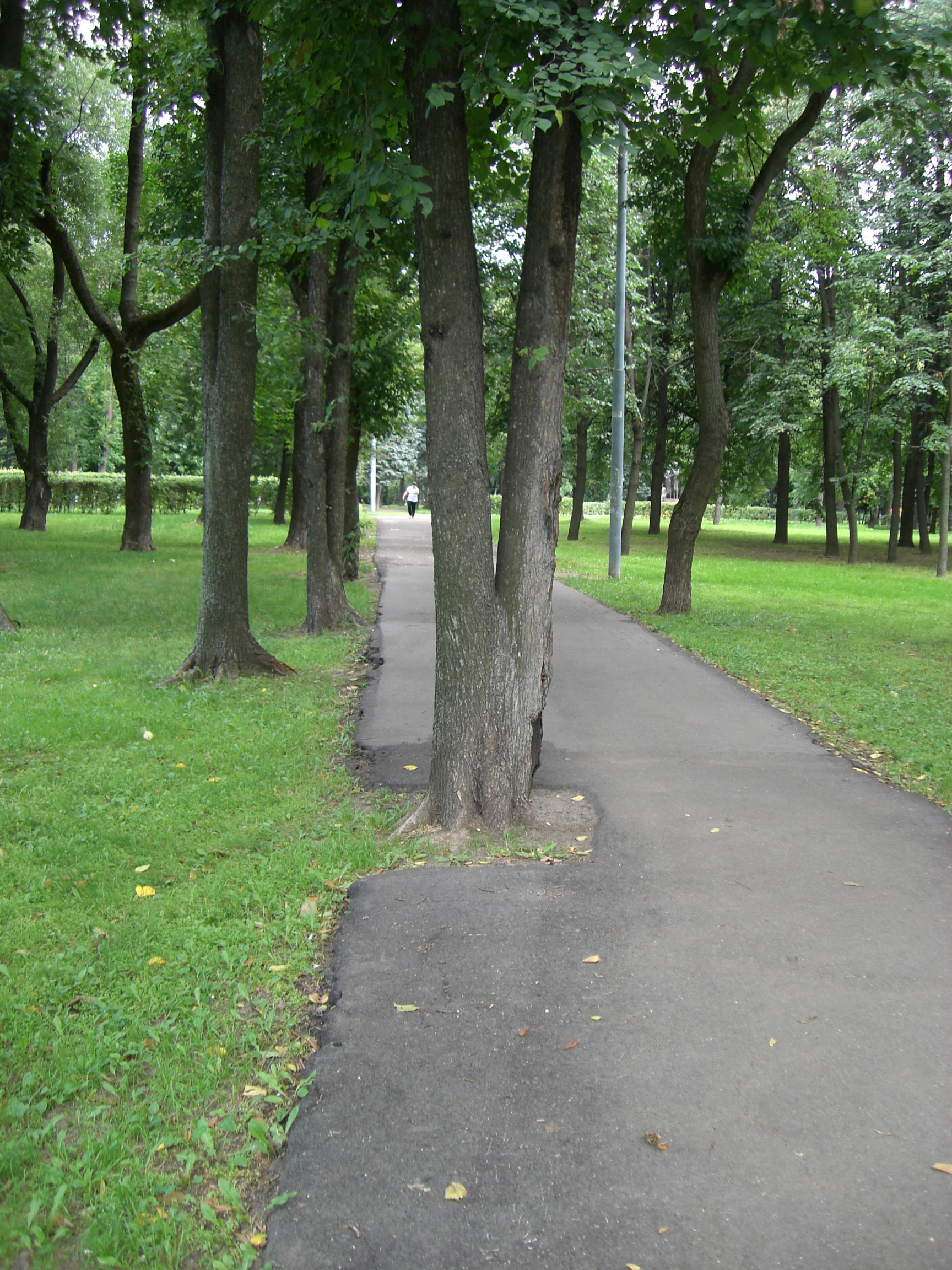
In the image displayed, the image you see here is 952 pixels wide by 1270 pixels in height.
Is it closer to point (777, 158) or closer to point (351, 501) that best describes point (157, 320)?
point (351, 501)

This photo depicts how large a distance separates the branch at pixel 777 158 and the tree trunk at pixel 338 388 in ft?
17.8

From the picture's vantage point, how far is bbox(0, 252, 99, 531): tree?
1021 inches

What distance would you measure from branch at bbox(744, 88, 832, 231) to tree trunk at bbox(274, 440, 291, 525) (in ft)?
69.4

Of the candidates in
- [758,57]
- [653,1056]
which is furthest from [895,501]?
[653,1056]

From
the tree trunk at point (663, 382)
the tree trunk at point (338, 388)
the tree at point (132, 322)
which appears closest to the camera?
the tree trunk at point (338, 388)

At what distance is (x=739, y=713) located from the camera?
8617 mm

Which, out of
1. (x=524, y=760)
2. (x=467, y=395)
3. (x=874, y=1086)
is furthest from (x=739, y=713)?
(x=874, y=1086)

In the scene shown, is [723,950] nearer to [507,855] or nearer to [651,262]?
[507,855]

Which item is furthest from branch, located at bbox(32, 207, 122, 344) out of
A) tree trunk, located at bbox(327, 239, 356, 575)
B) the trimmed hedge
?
the trimmed hedge

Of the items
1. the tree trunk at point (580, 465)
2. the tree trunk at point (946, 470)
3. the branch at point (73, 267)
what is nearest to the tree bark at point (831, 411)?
the tree trunk at point (946, 470)

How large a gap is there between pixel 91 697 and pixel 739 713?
220 inches

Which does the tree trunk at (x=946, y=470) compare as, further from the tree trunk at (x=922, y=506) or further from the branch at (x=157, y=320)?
the branch at (x=157, y=320)

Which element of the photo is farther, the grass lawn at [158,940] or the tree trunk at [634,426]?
the tree trunk at [634,426]

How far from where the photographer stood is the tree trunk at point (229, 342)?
9.27 m
